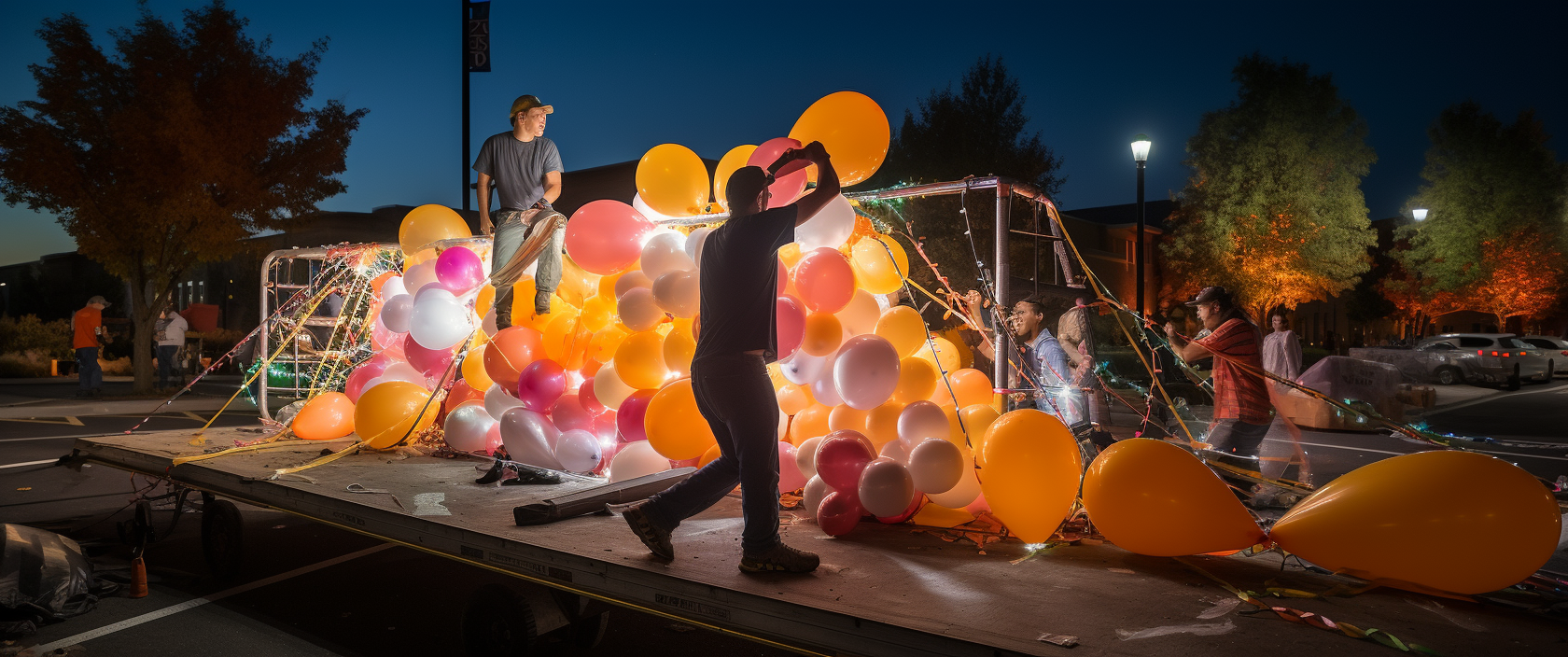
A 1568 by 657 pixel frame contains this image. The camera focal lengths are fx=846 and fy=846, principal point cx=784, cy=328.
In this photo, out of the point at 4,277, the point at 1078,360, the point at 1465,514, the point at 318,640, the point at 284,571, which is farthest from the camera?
the point at 4,277

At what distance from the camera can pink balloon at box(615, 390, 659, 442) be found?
4.88 metres

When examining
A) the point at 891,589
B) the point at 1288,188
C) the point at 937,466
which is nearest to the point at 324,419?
the point at 937,466

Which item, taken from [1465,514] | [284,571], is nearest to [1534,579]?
[1465,514]

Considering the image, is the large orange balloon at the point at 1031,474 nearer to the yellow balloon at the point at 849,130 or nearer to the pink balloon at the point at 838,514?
the pink balloon at the point at 838,514

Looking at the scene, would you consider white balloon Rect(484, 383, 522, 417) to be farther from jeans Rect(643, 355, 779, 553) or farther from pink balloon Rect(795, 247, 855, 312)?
jeans Rect(643, 355, 779, 553)

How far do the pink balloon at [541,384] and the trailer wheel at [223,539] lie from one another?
1.76 m

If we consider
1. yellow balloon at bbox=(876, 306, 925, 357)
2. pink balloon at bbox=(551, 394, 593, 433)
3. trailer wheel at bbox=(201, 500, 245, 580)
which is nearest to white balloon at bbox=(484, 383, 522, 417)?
pink balloon at bbox=(551, 394, 593, 433)

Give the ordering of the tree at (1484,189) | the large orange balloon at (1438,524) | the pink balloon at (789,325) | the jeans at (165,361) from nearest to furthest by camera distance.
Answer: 1. the large orange balloon at (1438,524)
2. the pink balloon at (789,325)
3. the jeans at (165,361)
4. the tree at (1484,189)

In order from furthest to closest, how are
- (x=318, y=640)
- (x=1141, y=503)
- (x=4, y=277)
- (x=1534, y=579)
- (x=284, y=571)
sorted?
(x=4, y=277), (x=284, y=571), (x=318, y=640), (x=1141, y=503), (x=1534, y=579)

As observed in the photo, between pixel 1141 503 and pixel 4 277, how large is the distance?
223 ft

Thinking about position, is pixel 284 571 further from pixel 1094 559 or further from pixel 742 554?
pixel 1094 559

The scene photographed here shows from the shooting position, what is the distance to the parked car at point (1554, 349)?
79.2ft

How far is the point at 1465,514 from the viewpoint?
8.82ft

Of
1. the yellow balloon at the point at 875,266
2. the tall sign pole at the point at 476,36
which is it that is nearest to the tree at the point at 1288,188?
the tall sign pole at the point at 476,36
